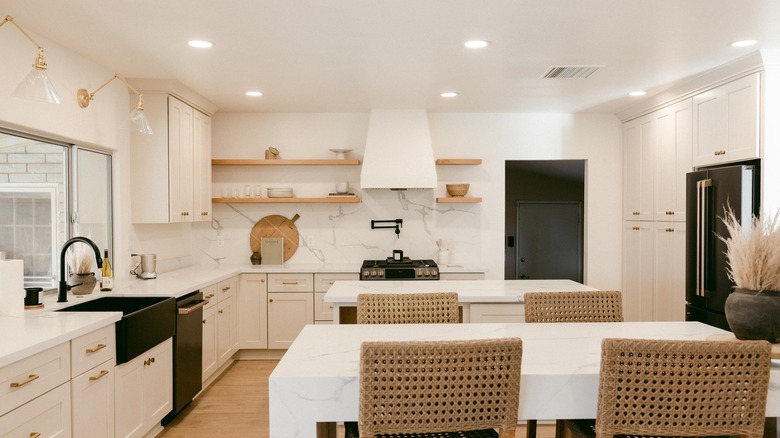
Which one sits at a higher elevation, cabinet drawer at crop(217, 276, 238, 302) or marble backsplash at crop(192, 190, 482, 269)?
marble backsplash at crop(192, 190, 482, 269)

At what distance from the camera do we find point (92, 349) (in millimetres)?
2490

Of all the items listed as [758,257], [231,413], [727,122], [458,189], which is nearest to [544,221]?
[458,189]

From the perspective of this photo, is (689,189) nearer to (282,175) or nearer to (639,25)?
(639,25)

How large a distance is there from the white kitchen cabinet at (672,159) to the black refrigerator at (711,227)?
40 cm

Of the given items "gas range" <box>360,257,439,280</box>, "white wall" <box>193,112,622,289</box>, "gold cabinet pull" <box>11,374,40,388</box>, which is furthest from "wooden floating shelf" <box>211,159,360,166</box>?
"gold cabinet pull" <box>11,374,40,388</box>

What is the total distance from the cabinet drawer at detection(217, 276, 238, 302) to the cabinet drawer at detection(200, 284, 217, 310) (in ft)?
0.31

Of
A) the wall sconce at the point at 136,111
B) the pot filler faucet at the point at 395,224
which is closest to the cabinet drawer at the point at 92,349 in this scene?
the wall sconce at the point at 136,111

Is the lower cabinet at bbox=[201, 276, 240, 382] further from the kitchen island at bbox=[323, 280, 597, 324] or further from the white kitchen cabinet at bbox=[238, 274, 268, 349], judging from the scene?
the kitchen island at bbox=[323, 280, 597, 324]

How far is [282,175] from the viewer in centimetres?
557

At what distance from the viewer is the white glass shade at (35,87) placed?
7.20ft

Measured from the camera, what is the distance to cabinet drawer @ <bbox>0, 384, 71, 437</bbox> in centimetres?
193

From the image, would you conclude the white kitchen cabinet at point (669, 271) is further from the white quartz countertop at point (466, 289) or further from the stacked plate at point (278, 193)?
the stacked plate at point (278, 193)

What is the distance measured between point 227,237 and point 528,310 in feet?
12.8

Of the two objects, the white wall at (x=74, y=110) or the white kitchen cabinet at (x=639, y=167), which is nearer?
the white wall at (x=74, y=110)
